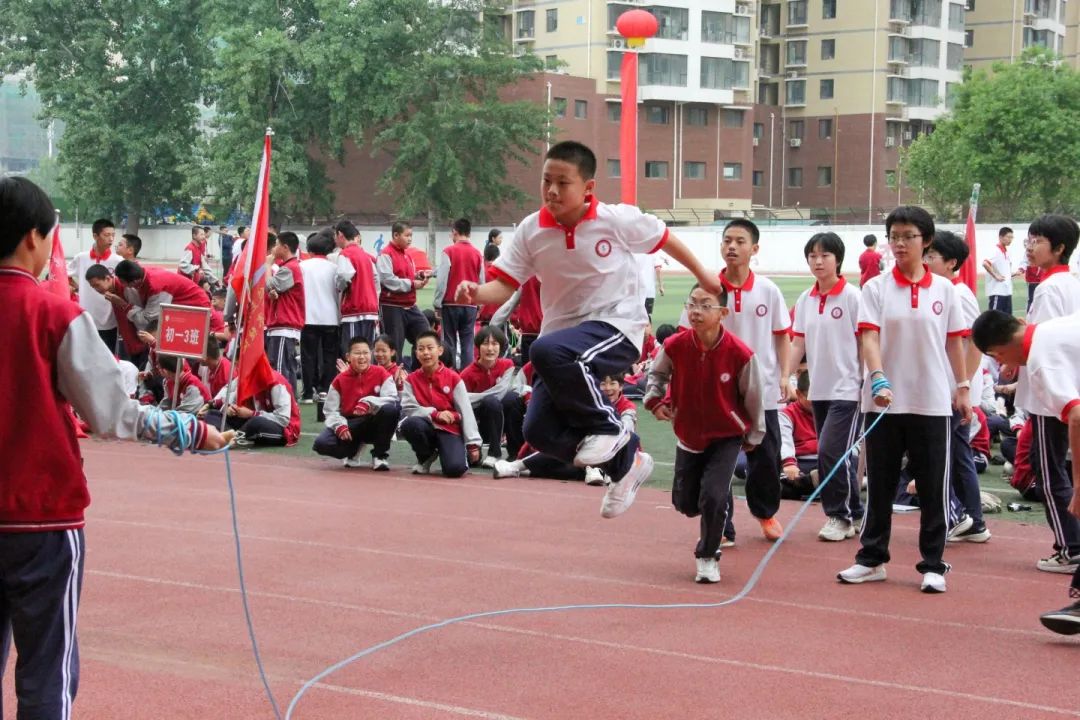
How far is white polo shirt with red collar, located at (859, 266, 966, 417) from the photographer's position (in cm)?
706

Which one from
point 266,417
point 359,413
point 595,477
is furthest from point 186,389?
point 595,477

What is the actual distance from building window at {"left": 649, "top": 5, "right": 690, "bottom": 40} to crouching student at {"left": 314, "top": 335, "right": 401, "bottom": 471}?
56.9 metres

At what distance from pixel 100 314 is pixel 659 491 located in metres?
6.98

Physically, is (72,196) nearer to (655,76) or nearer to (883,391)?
(655,76)

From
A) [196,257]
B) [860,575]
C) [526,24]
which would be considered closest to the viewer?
[860,575]

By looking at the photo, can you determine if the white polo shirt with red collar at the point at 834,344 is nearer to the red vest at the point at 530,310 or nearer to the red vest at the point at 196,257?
the red vest at the point at 530,310

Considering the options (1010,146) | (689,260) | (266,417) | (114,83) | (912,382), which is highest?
(114,83)

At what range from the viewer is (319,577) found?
24.4 ft

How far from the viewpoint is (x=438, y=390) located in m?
11.3

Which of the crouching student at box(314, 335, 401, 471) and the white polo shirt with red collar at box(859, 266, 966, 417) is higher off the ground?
the white polo shirt with red collar at box(859, 266, 966, 417)

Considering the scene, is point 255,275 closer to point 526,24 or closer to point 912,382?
point 912,382

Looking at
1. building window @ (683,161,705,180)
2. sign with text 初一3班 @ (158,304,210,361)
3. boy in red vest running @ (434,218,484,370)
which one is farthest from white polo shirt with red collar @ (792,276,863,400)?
building window @ (683,161,705,180)

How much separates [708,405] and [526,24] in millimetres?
62420

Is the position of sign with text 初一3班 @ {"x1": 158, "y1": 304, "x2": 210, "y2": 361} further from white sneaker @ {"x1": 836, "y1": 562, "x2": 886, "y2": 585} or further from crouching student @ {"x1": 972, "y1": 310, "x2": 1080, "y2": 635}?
crouching student @ {"x1": 972, "y1": 310, "x2": 1080, "y2": 635}
